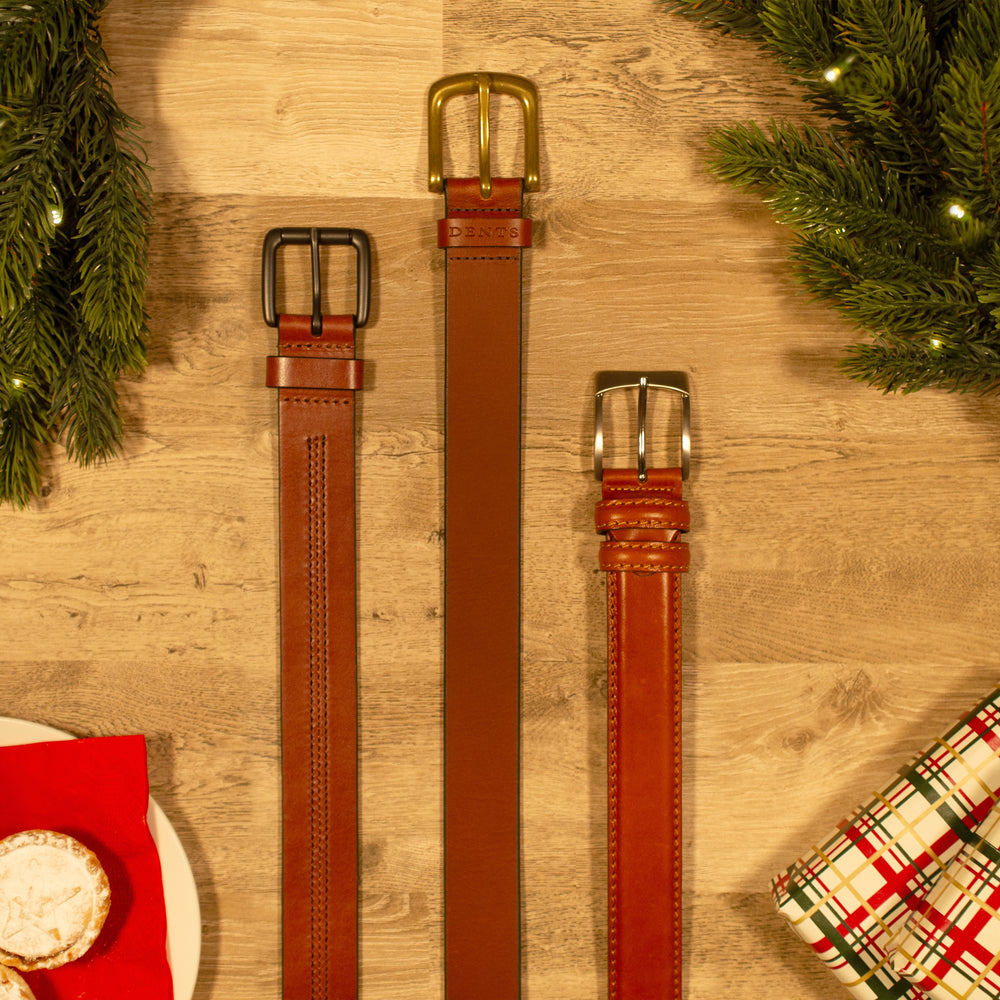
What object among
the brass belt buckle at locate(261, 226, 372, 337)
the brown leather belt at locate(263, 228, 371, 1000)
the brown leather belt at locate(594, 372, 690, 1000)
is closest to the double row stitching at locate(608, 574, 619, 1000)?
the brown leather belt at locate(594, 372, 690, 1000)

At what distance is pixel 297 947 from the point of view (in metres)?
0.86

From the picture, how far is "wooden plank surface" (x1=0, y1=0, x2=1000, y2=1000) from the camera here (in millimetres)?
878

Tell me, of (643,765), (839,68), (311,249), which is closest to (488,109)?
(311,249)

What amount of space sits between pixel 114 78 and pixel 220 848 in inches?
37.0

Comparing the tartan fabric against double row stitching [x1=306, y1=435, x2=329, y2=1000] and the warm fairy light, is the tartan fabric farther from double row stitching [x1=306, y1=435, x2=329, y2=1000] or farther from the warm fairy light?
the warm fairy light

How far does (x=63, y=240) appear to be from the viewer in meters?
0.81

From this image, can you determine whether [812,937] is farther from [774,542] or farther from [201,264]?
[201,264]

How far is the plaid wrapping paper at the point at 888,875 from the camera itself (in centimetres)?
81

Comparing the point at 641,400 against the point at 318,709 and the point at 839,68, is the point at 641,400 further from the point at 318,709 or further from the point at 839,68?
the point at 318,709

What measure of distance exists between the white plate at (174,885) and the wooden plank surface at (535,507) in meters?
0.03

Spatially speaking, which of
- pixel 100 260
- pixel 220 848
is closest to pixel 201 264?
pixel 100 260

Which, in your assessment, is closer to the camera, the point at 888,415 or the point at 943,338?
the point at 943,338

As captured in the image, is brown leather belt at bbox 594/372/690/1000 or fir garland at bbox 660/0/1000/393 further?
brown leather belt at bbox 594/372/690/1000

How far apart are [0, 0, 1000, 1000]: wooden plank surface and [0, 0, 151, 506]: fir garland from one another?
0.05 metres
